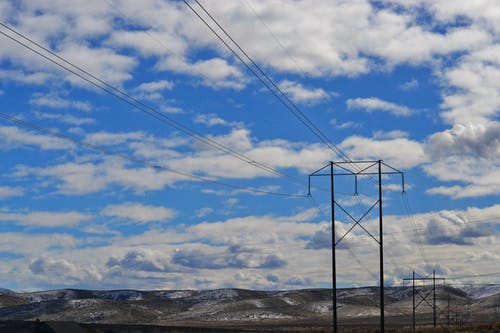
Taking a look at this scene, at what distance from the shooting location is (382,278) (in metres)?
56.6

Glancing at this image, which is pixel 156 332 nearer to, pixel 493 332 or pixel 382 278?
pixel 493 332

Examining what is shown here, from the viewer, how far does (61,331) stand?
131ft

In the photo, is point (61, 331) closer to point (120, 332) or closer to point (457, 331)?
point (457, 331)

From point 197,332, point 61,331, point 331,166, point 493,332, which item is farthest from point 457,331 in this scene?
point 61,331

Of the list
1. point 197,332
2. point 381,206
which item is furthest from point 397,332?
point 381,206

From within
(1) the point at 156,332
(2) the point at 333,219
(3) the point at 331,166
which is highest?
(3) the point at 331,166

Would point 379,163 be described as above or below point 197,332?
above

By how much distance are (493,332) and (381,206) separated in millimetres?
47409

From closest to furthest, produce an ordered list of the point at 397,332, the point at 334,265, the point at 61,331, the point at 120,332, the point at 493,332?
the point at 61,331 → the point at 334,265 → the point at 493,332 → the point at 397,332 → the point at 120,332

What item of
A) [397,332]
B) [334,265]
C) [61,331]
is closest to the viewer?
[61,331]

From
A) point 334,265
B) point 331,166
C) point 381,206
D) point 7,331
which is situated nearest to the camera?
point 334,265

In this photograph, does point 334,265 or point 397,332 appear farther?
point 397,332

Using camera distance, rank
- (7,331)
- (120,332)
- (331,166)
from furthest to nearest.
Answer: (120,332) → (7,331) → (331,166)

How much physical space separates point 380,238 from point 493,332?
4846cm
